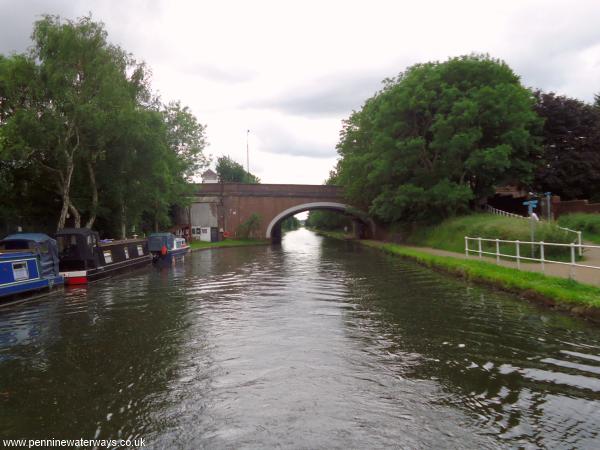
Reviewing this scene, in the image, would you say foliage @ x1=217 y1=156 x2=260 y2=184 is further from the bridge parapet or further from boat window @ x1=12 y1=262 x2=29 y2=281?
boat window @ x1=12 y1=262 x2=29 y2=281

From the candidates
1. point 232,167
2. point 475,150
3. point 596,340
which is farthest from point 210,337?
point 232,167

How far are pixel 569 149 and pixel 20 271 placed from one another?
3416 centimetres

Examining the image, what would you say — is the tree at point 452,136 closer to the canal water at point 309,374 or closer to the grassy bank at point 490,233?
the grassy bank at point 490,233

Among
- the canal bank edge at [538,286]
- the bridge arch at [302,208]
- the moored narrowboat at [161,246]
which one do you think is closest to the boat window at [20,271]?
the moored narrowboat at [161,246]

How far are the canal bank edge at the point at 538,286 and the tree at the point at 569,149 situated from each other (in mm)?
19958

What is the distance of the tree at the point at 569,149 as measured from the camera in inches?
1221

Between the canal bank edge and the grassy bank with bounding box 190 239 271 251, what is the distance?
2778cm

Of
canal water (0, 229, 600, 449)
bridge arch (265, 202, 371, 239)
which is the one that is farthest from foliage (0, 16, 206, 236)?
bridge arch (265, 202, 371, 239)

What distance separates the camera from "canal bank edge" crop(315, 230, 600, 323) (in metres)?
8.75

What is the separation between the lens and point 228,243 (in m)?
44.1

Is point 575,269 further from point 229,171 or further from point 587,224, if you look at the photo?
point 229,171

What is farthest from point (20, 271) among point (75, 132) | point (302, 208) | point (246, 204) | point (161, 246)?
point (302, 208)

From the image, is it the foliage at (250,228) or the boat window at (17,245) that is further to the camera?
the foliage at (250,228)

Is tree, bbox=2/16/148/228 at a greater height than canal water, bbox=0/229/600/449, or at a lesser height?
greater
